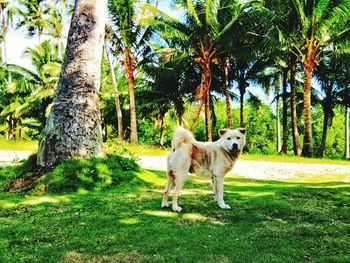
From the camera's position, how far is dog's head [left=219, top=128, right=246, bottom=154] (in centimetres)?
595

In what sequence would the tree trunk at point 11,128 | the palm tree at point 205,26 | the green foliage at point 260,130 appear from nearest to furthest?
the palm tree at point 205,26
the tree trunk at point 11,128
the green foliage at point 260,130

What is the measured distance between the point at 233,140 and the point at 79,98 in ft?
11.4

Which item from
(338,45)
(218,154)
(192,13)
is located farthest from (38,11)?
(218,154)

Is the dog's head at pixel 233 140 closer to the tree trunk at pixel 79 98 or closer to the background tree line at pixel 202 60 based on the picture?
the tree trunk at pixel 79 98

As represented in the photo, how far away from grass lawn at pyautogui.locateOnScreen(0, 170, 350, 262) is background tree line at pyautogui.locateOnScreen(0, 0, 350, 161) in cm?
1206

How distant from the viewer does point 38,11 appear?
4028 centimetres

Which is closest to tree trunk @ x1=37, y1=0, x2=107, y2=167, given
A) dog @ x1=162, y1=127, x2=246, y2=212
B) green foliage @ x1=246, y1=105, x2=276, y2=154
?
dog @ x1=162, y1=127, x2=246, y2=212

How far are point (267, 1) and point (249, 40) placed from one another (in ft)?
8.37

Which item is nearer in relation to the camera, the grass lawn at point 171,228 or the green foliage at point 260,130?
the grass lawn at point 171,228

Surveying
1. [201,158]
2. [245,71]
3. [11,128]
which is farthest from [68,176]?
[11,128]

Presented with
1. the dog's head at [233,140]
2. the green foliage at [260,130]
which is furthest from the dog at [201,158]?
the green foliage at [260,130]

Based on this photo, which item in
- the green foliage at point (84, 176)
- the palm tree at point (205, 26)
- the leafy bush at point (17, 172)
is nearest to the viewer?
the green foliage at point (84, 176)

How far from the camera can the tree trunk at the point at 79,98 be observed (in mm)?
7566

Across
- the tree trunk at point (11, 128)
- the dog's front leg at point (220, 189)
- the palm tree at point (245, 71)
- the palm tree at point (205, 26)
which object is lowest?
the dog's front leg at point (220, 189)
